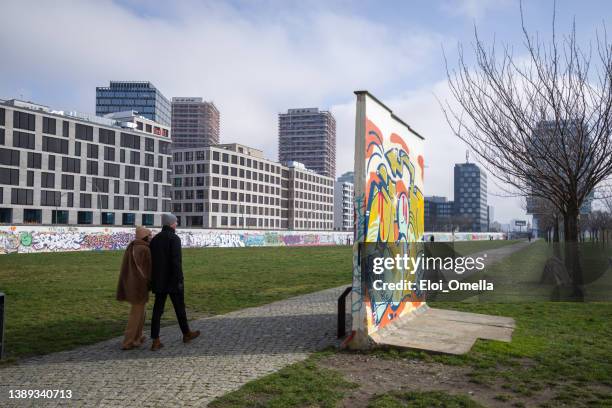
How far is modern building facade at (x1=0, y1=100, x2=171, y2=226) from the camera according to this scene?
6494 cm

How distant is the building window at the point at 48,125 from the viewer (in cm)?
6816

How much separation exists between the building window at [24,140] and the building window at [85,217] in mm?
11109

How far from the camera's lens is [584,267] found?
11836 mm

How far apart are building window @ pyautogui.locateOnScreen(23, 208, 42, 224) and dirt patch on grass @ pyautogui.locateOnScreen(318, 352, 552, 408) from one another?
6895cm

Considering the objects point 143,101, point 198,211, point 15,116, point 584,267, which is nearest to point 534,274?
point 584,267

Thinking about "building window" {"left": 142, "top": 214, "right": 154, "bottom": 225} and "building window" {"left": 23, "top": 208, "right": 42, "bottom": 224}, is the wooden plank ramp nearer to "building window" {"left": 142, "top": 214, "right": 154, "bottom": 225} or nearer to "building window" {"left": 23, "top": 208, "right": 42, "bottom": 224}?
"building window" {"left": 23, "top": 208, "right": 42, "bottom": 224}

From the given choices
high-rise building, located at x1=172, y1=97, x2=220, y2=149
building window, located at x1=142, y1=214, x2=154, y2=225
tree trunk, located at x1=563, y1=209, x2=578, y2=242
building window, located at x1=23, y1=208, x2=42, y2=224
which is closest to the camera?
tree trunk, located at x1=563, y1=209, x2=578, y2=242

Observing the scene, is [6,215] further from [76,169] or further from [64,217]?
[76,169]

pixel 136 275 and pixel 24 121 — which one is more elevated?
pixel 24 121

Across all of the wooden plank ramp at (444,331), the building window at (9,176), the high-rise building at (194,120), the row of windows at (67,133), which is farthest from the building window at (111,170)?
the high-rise building at (194,120)

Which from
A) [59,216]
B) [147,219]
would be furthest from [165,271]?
[147,219]

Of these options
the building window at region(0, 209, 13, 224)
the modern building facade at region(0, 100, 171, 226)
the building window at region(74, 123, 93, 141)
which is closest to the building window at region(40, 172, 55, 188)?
the modern building facade at region(0, 100, 171, 226)

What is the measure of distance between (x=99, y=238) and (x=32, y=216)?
108ft

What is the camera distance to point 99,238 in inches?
1570
